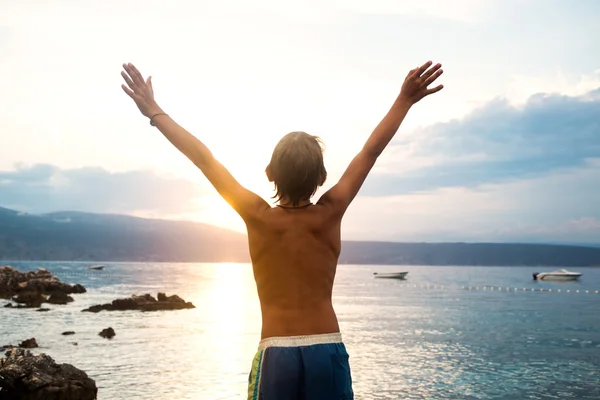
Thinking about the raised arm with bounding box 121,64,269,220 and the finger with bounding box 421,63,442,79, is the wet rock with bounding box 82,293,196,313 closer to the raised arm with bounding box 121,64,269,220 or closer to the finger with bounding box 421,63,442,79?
the raised arm with bounding box 121,64,269,220

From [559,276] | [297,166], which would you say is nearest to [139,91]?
[297,166]

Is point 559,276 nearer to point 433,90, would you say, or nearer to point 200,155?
point 433,90

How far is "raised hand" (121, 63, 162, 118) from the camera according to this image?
12.6 ft

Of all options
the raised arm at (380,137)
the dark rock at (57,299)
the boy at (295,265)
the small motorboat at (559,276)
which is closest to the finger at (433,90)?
the raised arm at (380,137)

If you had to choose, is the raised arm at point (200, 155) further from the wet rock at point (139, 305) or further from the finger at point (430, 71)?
the wet rock at point (139, 305)

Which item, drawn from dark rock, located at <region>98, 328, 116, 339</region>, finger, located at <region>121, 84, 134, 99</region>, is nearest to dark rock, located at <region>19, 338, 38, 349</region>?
dark rock, located at <region>98, 328, 116, 339</region>

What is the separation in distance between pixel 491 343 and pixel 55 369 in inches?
1155

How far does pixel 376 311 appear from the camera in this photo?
64438 mm

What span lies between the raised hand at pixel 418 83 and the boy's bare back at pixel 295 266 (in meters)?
0.97

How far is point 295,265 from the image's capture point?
11.2 feet

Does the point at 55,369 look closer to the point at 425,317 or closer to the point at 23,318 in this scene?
the point at 23,318

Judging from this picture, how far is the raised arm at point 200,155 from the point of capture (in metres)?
3.46

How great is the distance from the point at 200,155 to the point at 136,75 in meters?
0.74

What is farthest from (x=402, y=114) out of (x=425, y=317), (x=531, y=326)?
(x=425, y=317)
